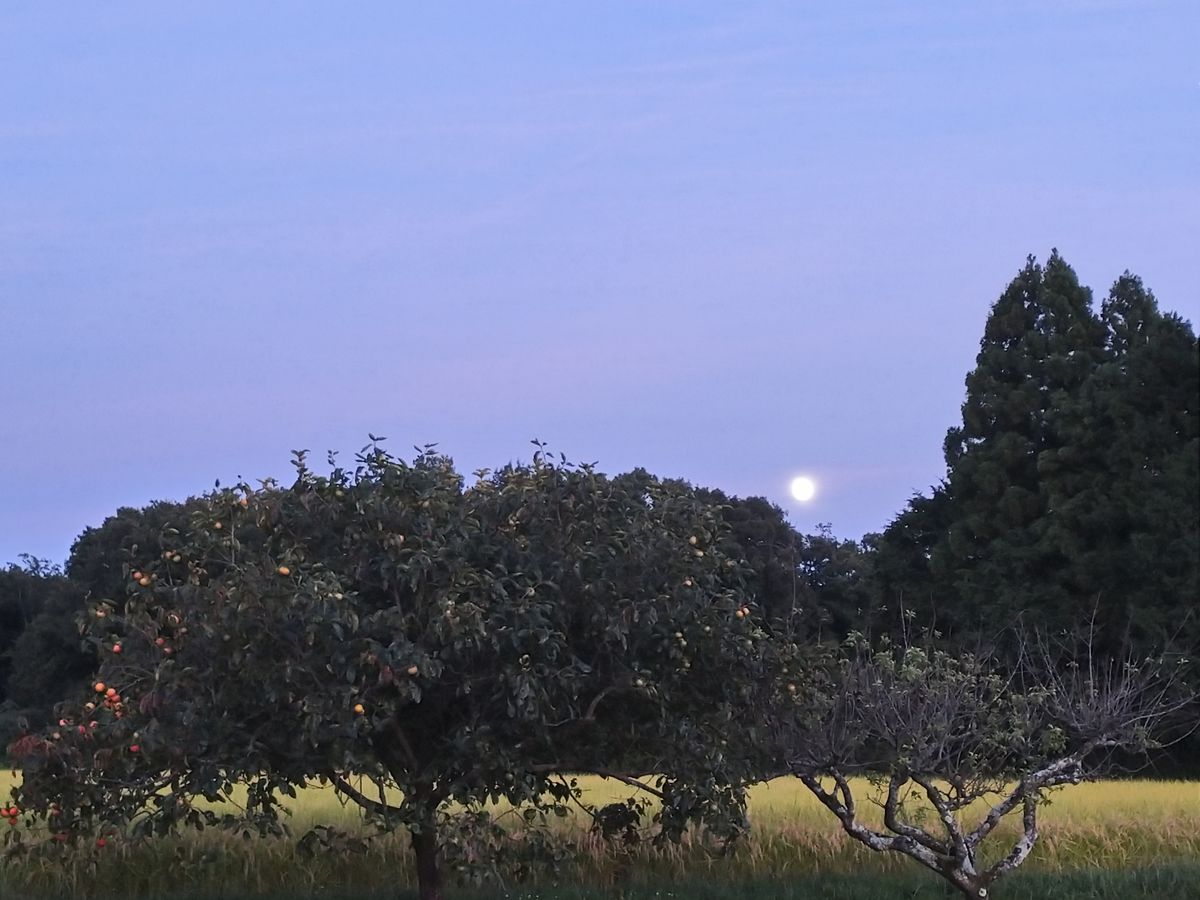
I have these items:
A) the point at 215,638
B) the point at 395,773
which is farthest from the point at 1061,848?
the point at 215,638

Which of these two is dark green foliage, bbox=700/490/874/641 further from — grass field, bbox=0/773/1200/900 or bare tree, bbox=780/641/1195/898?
Answer: bare tree, bbox=780/641/1195/898

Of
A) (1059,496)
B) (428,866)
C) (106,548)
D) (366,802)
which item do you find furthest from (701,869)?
(106,548)

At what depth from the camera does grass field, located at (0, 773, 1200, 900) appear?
14984 millimetres

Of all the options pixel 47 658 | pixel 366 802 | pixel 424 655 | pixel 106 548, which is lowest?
pixel 366 802

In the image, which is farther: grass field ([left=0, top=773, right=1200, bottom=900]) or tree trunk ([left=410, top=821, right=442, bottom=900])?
grass field ([left=0, top=773, right=1200, bottom=900])

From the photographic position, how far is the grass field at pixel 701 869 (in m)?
15.0

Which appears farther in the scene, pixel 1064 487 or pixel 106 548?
pixel 106 548

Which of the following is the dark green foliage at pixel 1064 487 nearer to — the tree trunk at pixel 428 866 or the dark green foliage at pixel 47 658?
the tree trunk at pixel 428 866

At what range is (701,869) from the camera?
1598cm

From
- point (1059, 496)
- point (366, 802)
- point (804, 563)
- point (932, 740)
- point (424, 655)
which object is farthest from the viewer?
point (804, 563)

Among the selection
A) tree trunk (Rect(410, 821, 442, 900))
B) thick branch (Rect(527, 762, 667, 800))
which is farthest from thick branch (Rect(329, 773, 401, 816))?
tree trunk (Rect(410, 821, 442, 900))

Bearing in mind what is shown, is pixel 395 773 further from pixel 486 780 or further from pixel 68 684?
pixel 68 684

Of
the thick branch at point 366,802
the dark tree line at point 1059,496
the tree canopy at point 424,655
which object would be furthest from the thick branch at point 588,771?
the dark tree line at point 1059,496

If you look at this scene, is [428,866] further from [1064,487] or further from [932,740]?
[1064,487]
